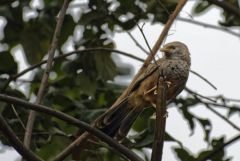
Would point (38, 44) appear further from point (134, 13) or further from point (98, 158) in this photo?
point (98, 158)

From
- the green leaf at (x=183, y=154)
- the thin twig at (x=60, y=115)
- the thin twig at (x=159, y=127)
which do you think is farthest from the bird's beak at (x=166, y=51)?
the thin twig at (x=60, y=115)

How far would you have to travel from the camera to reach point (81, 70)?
3.76 meters

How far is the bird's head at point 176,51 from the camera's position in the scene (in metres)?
3.66

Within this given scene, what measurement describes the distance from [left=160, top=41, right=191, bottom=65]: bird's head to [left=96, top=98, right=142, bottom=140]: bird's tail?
352mm

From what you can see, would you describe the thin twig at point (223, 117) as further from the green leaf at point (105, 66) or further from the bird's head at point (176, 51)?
the green leaf at point (105, 66)

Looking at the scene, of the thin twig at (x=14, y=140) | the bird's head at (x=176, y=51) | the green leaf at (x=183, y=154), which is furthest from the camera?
the bird's head at (x=176, y=51)

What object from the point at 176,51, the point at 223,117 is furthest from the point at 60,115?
the point at 176,51

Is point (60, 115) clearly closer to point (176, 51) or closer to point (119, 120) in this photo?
point (119, 120)

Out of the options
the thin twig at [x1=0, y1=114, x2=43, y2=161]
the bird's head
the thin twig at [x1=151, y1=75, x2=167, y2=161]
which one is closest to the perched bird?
the bird's head

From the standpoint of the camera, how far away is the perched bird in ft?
10.9

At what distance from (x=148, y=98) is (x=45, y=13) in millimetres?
979

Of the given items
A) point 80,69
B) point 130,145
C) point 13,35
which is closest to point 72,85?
point 80,69

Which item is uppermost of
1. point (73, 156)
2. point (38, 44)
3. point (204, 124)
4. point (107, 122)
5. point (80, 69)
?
point (38, 44)

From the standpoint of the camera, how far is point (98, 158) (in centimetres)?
316
